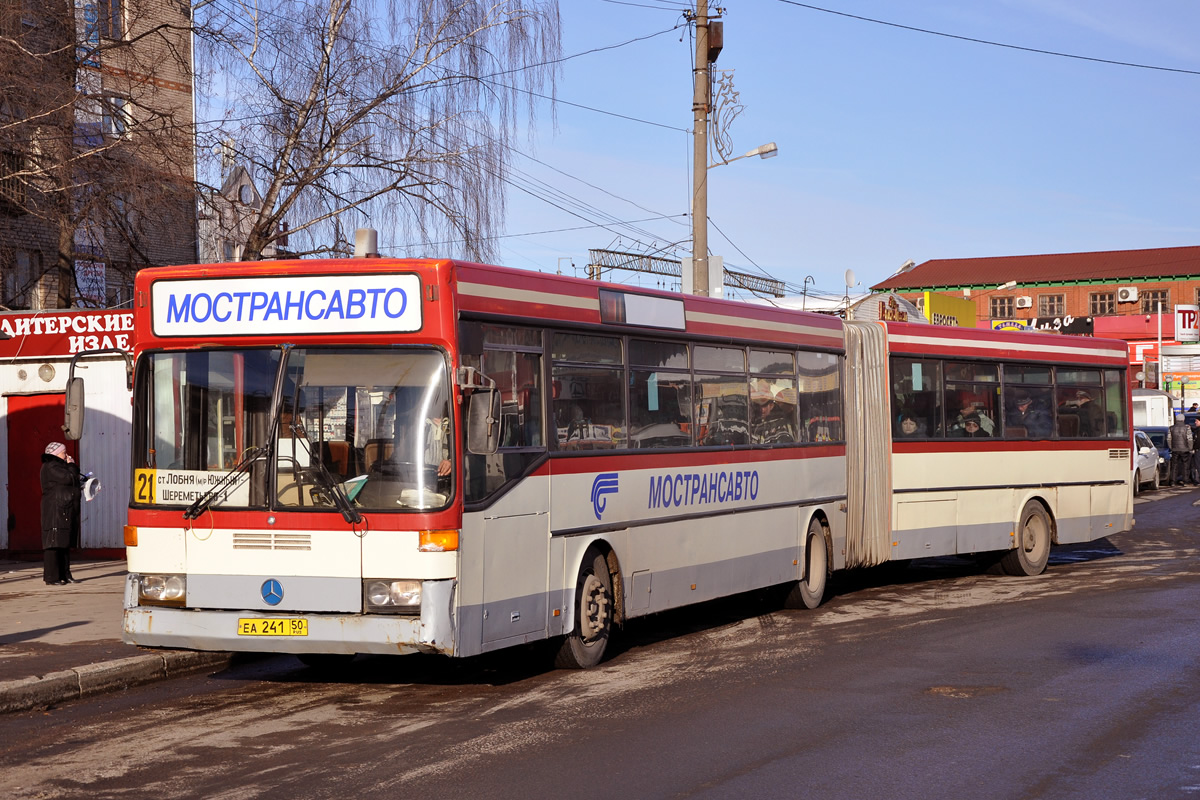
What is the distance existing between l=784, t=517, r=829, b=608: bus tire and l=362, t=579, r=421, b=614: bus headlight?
6230 mm

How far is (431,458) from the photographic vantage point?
8.96 metres

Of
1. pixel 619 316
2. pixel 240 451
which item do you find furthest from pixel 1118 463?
pixel 240 451

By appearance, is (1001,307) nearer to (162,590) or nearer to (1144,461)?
(1144,461)

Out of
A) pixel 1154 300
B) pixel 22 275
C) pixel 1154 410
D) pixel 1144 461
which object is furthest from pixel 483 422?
pixel 1154 300

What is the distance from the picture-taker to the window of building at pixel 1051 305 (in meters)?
103

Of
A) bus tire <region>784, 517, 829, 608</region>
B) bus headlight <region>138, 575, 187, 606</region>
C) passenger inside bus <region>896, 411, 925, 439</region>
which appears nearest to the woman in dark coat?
bus headlight <region>138, 575, 187, 606</region>

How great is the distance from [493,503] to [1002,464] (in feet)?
31.7

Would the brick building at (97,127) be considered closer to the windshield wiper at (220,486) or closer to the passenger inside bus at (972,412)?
the windshield wiper at (220,486)

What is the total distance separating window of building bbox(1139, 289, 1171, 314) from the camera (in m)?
99.2

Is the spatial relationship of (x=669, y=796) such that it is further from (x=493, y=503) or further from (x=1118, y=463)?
(x=1118, y=463)

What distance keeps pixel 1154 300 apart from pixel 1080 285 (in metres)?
5.32

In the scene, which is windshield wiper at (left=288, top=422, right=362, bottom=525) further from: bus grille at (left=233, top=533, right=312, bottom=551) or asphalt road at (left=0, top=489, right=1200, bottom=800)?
asphalt road at (left=0, top=489, right=1200, bottom=800)

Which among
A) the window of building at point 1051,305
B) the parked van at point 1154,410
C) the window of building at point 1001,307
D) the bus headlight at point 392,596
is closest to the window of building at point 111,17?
the bus headlight at point 392,596

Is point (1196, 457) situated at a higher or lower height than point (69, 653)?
higher
